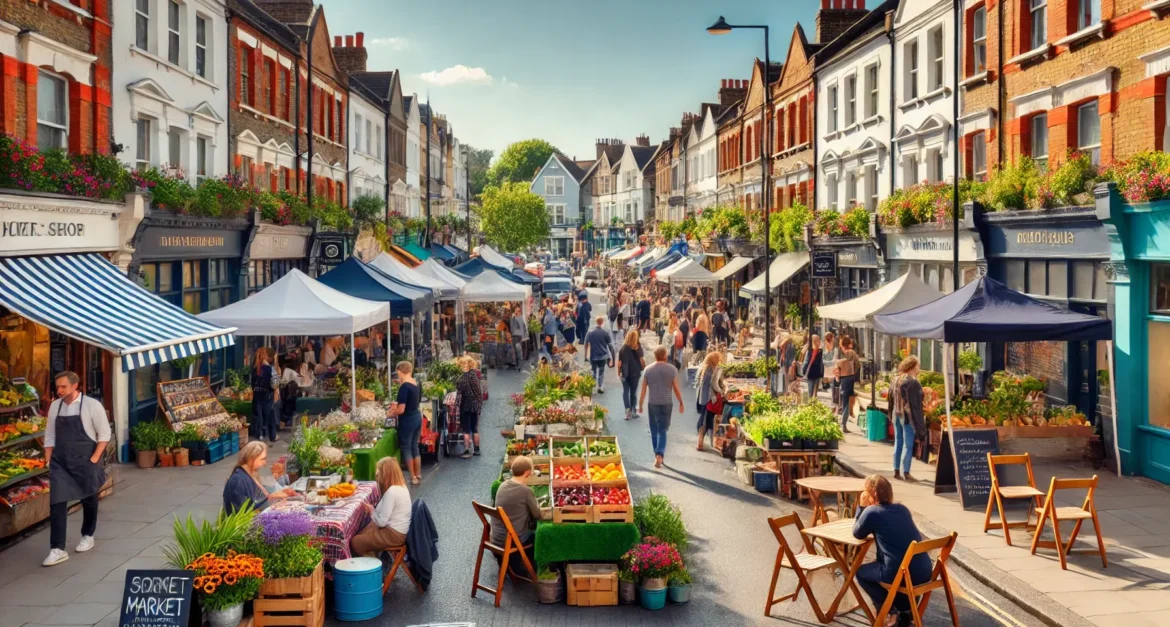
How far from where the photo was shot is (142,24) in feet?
63.0

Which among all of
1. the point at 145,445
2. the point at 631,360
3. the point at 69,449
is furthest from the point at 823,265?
the point at 69,449

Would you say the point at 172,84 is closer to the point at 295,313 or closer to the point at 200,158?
the point at 200,158

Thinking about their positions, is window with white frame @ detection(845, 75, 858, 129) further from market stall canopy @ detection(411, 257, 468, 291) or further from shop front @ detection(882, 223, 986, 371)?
market stall canopy @ detection(411, 257, 468, 291)

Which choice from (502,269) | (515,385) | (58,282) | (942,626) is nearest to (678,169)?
(502,269)

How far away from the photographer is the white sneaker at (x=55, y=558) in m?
10.7

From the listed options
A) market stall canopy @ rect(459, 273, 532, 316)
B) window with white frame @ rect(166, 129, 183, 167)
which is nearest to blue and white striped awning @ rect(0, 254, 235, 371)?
window with white frame @ rect(166, 129, 183, 167)

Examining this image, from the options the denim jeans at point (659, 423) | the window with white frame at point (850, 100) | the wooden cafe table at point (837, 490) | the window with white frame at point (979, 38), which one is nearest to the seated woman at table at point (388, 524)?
the wooden cafe table at point (837, 490)

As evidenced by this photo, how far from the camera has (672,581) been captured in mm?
9688

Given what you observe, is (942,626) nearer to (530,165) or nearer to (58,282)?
(58,282)

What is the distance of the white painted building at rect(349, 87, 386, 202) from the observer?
37219 millimetres

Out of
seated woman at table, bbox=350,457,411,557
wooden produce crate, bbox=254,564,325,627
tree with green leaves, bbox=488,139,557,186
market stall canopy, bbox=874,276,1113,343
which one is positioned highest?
tree with green leaves, bbox=488,139,557,186

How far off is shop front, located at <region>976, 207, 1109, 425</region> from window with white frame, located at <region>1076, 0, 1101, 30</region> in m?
3.13

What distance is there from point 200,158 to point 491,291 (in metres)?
9.08

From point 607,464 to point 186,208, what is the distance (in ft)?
35.9
